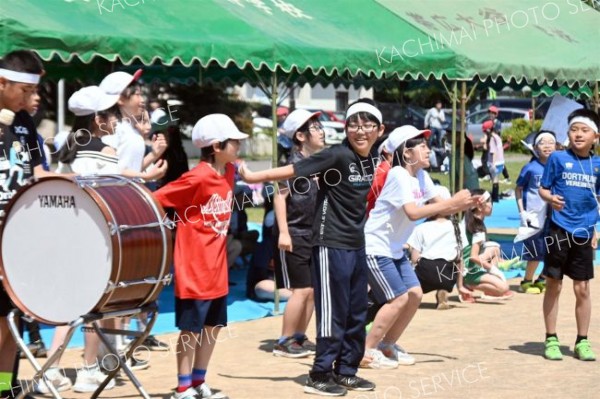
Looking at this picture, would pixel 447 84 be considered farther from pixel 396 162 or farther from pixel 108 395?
pixel 108 395

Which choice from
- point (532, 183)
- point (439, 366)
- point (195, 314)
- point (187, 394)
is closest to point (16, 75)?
point (195, 314)

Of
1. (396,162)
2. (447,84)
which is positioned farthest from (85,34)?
(447,84)

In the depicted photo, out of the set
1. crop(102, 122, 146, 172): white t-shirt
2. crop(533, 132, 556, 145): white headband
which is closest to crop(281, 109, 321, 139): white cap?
crop(102, 122, 146, 172): white t-shirt

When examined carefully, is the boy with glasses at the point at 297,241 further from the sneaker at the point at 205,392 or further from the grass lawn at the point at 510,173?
the grass lawn at the point at 510,173

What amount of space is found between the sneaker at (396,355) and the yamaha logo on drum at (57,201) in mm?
3263

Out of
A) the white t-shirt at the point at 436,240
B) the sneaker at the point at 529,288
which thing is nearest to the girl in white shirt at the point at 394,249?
the white t-shirt at the point at 436,240

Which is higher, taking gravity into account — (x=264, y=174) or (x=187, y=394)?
(x=264, y=174)

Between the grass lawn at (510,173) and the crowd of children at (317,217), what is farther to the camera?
the grass lawn at (510,173)

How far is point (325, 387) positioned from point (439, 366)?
1.33m

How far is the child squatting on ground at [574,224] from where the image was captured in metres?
8.27

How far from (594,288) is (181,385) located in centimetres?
665

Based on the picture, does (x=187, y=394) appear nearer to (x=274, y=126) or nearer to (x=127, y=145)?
(x=127, y=145)

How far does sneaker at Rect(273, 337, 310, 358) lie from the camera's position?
27.6 feet

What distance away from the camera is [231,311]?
10.6m
